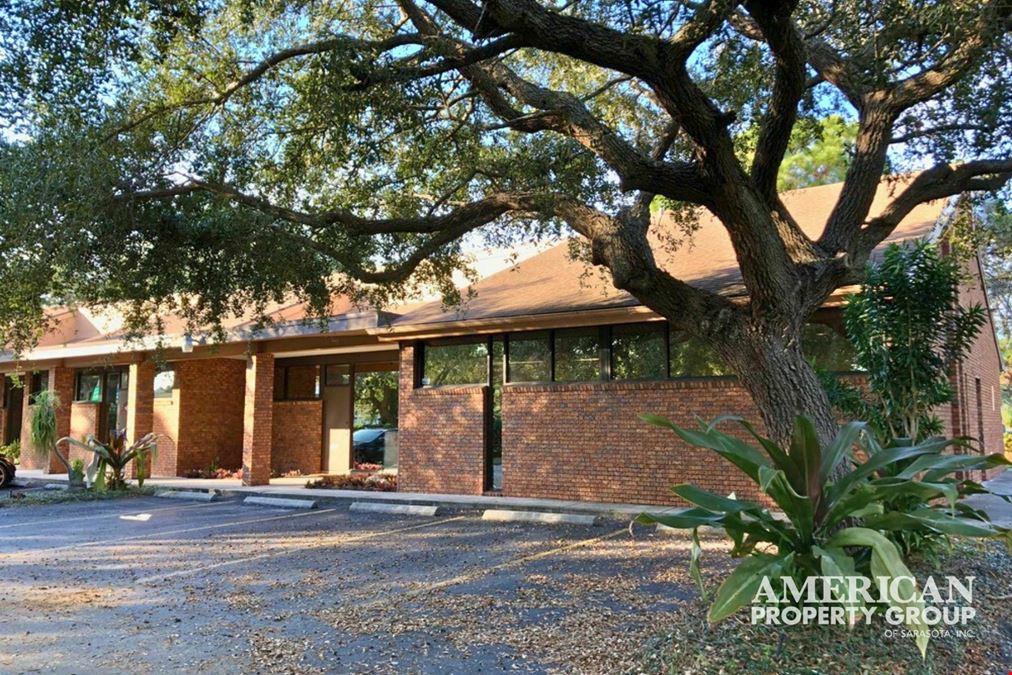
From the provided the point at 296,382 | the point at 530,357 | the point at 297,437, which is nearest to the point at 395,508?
the point at 530,357

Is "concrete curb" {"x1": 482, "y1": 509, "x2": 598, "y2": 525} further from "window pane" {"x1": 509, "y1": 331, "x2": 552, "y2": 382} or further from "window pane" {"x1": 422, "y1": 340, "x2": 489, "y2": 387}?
"window pane" {"x1": 422, "y1": 340, "x2": 489, "y2": 387}

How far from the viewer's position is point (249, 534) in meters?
10.8

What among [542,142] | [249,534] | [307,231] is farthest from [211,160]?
[249,534]

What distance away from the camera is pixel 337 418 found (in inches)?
759

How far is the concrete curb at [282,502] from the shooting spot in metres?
13.9

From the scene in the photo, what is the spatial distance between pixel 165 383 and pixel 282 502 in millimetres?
8089

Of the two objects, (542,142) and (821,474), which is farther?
(542,142)

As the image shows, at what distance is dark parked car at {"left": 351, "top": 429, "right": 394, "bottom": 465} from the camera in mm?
19438

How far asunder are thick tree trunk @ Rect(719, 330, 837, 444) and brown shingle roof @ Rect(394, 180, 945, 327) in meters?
4.07

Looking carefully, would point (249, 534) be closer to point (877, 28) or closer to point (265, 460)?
point (265, 460)

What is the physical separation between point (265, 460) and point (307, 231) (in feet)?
29.1

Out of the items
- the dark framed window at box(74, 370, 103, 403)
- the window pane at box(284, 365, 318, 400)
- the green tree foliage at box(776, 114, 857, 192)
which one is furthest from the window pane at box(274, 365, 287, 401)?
the green tree foliage at box(776, 114, 857, 192)

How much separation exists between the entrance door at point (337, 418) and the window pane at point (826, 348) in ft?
39.2

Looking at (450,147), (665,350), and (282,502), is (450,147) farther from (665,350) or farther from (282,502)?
(282,502)
